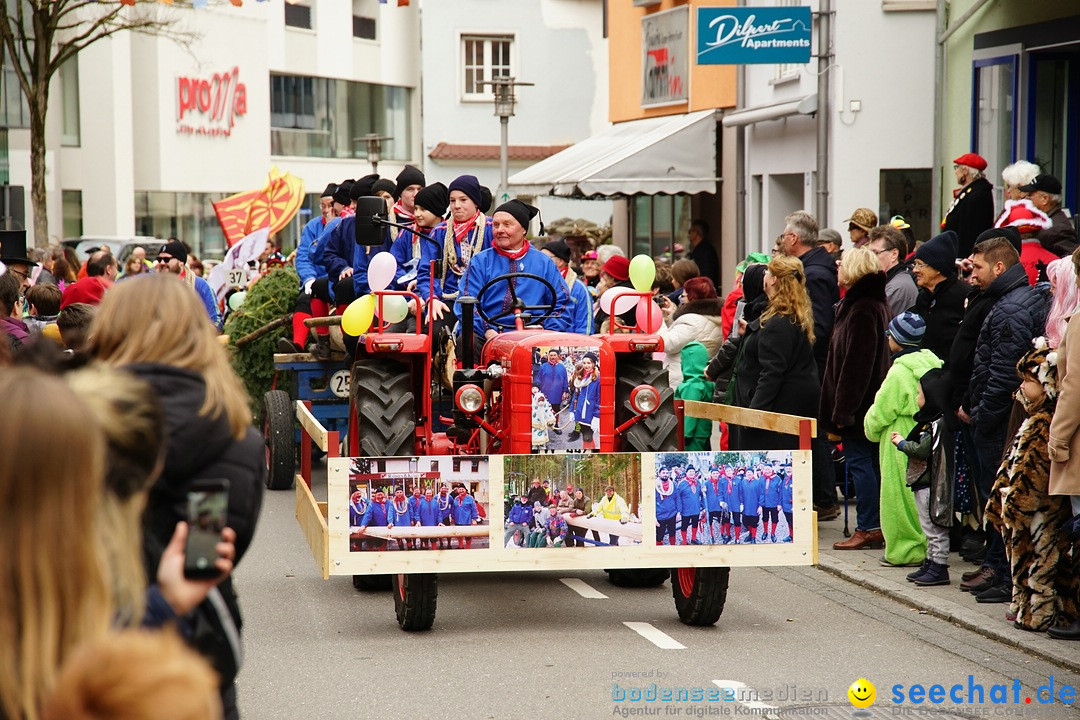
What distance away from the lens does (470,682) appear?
6520mm

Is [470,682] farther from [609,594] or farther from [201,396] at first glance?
[201,396]

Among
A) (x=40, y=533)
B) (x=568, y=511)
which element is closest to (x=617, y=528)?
(x=568, y=511)

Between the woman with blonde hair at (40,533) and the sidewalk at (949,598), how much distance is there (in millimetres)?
5474

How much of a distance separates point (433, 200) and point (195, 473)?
24.7ft

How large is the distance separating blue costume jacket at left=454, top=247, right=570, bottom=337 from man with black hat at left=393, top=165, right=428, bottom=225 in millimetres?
3111

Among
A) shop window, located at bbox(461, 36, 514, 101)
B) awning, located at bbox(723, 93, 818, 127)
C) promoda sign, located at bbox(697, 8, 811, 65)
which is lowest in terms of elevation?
awning, located at bbox(723, 93, 818, 127)

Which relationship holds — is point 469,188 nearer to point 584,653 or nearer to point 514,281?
point 514,281

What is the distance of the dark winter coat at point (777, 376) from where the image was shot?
31.9 feet

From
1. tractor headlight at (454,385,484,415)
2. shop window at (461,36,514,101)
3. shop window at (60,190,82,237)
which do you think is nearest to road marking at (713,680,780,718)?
tractor headlight at (454,385,484,415)

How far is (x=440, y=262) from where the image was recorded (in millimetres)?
10102

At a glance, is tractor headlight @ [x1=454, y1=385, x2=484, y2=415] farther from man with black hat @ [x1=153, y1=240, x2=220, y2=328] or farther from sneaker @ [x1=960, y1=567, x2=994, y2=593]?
man with black hat @ [x1=153, y1=240, x2=220, y2=328]

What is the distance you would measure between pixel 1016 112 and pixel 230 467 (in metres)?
13.2

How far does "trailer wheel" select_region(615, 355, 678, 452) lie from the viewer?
774 centimetres

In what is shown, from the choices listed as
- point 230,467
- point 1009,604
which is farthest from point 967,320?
point 230,467
